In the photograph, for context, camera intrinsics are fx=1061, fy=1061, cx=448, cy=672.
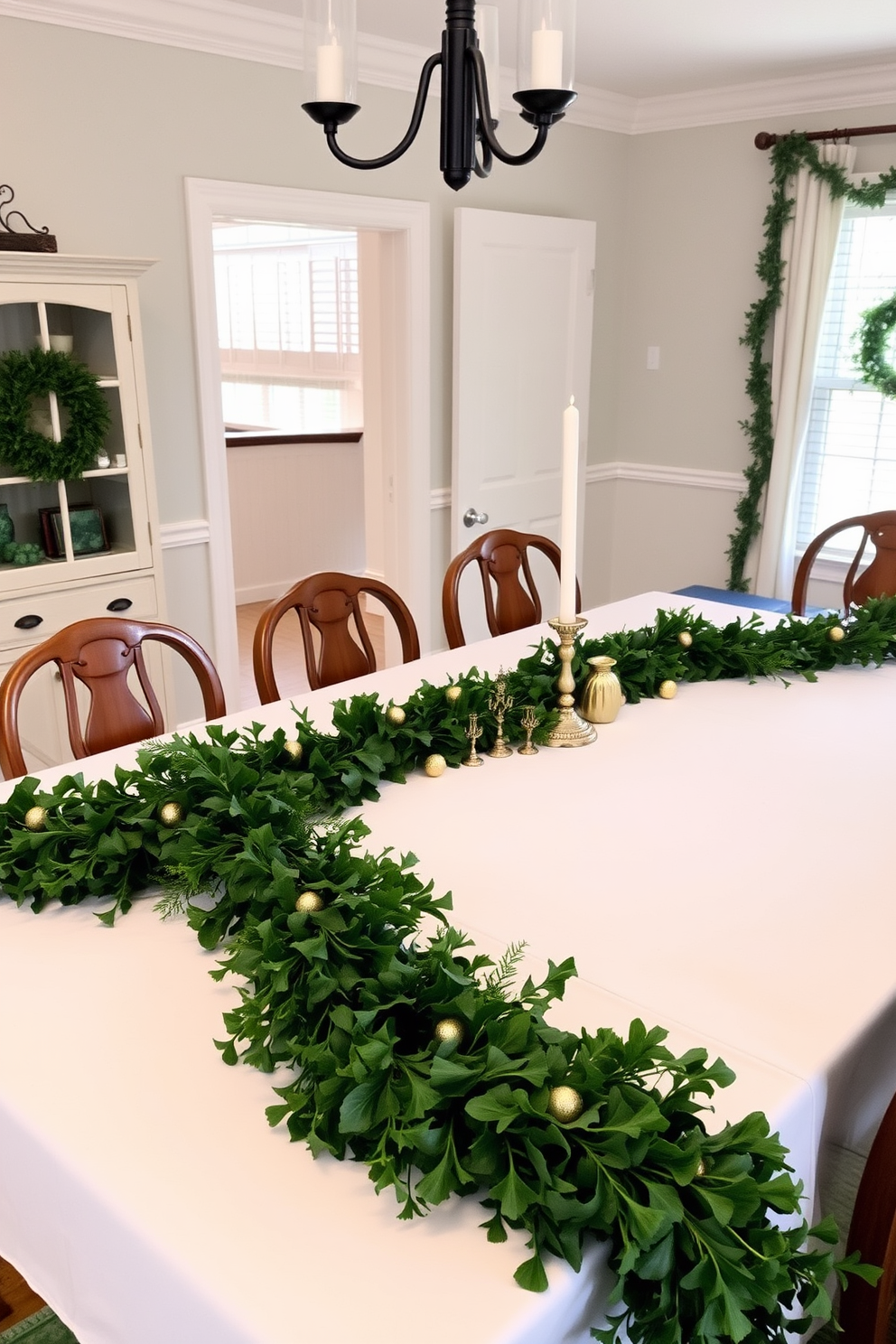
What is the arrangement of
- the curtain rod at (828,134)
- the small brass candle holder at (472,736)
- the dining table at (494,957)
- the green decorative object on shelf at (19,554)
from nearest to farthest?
1. the dining table at (494,957)
2. the small brass candle holder at (472,736)
3. the green decorative object on shelf at (19,554)
4. the curtain rod at (828,134)

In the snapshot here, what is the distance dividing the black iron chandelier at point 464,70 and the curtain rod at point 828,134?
10.2ft

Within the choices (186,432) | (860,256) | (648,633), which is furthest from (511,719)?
(860,256)

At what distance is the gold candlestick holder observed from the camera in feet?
5.88

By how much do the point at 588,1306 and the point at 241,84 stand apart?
358 cm

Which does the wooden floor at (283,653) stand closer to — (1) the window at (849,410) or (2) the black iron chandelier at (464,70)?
(1) the window at (849,410)

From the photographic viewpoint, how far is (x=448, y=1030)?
923 mm

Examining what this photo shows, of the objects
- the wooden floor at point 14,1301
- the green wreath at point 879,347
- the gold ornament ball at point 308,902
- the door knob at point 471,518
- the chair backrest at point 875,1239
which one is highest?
the green wreath at point 879,347

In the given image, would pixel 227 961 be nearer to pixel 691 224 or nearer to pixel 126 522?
pixel 126 522

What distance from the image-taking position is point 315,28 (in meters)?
1.49

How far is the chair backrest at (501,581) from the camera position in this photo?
269cm

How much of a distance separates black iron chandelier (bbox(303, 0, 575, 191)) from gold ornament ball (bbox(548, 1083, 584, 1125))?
1291 millimetres

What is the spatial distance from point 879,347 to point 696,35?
4.46 feet

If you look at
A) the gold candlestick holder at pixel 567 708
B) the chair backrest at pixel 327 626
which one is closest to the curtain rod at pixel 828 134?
the chair backrest at pixel 327 626

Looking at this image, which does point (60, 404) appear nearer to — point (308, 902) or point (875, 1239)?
point (308, 902)
